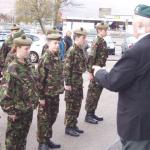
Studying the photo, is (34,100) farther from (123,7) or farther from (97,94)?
(123,7)

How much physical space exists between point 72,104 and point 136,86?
4180mm

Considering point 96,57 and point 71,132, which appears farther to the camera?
point 96,57

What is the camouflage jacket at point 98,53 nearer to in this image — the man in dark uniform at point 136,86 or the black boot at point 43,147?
the black boot at point 43,147

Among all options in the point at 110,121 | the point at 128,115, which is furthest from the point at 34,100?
the point at 110,121

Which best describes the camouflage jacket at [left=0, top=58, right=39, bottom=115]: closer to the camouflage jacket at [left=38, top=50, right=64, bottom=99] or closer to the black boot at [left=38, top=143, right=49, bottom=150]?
the camouflage jacket at [left=38, top=50, right=64, bottom=99]

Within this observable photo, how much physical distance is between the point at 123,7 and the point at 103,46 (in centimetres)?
5724

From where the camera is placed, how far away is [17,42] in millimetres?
5754

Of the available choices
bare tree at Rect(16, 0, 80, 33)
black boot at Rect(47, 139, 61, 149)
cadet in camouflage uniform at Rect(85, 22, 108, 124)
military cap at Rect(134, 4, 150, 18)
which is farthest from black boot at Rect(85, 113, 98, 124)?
bare tree at Rect(16, 0, 80, 33)

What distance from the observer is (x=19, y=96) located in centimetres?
556

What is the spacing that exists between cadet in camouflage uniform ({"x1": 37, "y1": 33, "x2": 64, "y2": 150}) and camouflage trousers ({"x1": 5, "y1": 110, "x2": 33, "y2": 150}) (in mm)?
988

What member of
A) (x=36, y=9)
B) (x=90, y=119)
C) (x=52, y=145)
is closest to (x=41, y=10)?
(x=36, y=9)

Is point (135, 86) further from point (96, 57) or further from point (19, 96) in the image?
point (96, 57)

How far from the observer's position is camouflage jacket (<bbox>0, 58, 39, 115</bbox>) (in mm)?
5492

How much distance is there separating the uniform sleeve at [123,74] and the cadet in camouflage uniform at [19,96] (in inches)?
72.3
